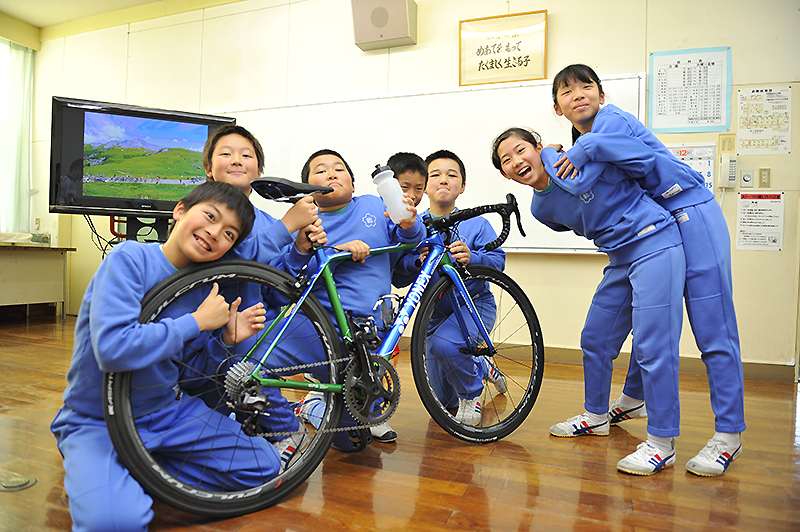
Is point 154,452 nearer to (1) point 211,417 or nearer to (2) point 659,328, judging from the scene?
(1) point 211,417

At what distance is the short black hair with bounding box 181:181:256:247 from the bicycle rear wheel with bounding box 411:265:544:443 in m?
0.61

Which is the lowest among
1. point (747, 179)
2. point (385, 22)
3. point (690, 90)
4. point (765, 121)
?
point (747, 179)

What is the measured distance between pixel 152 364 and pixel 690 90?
327 cm

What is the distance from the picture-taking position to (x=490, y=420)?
1944mm

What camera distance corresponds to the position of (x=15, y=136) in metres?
4.88

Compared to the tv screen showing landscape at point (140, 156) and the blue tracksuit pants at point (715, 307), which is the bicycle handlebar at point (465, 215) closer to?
the blue tracksuit pants at point (715, 307)

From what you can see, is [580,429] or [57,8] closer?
[580,429]

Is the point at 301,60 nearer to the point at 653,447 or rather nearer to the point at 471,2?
the point at 471,2

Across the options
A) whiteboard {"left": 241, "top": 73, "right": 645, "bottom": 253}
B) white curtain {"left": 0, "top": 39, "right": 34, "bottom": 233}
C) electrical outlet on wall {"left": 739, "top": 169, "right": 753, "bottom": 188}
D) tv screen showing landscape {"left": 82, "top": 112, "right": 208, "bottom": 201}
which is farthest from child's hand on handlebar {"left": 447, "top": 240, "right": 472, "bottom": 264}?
white curtain {"left": 0, "top": 39, "right": 34, "bottom": 233}

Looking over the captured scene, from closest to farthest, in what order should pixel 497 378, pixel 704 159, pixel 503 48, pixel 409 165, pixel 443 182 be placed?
pixel 443 182 → pixel 409 165 → pixel 497 378 → pixel 704 159 → pixel 503 48

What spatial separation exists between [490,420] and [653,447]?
24.4 inches

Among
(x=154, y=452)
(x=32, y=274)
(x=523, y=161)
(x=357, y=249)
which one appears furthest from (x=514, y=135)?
(x=32, y=274)

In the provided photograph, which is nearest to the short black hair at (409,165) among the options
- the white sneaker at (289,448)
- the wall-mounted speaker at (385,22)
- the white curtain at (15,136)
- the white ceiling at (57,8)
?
the white sneaker at (289,448)

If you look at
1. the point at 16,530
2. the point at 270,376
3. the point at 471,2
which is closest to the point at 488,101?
the point at 471,2
